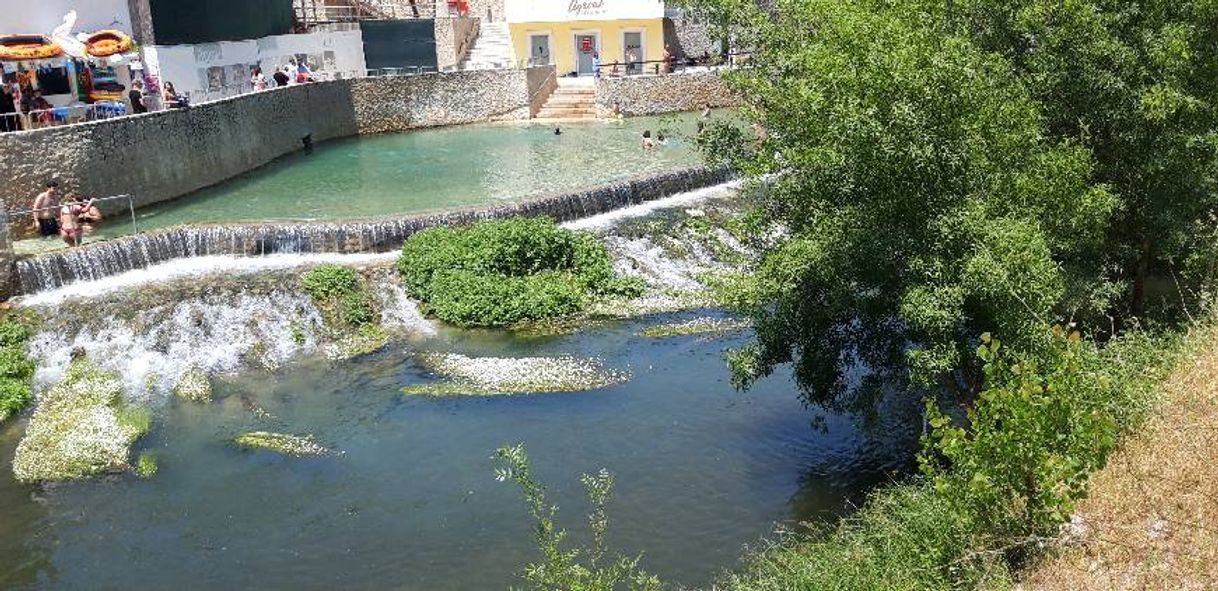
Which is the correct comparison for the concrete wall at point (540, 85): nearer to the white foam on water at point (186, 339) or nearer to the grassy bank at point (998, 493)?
the white foam on water at point (186, 339)

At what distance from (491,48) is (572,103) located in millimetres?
7217

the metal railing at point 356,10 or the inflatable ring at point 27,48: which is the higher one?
the metal railing at point 356,10

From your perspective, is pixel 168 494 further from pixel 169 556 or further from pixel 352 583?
pixel 352 583

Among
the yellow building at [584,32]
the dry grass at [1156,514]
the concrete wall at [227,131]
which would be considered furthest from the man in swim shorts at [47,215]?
the yellow building at [584,32]

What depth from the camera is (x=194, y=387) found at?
1950cm

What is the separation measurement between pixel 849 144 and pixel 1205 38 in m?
6.83

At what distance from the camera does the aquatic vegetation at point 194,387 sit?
19.2 metres

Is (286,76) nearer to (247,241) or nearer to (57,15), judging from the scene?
(57,15)

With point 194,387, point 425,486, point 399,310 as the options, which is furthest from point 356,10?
point 425,486

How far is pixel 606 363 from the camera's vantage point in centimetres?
2011

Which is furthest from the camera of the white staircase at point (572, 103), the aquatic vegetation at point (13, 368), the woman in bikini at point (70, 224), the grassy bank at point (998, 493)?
the white staircase at point (572, 103)

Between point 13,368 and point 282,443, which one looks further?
point 13,368

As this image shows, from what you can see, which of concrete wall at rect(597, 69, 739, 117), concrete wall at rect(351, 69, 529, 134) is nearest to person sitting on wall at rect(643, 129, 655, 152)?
concrete wall at rect(597, 69, 739, 117)

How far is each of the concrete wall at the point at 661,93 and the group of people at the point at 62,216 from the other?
24.7 metres
